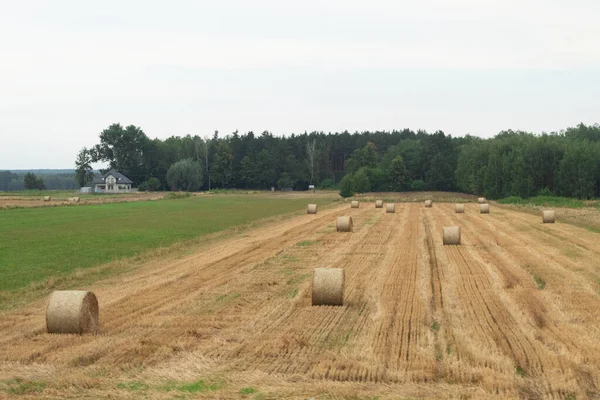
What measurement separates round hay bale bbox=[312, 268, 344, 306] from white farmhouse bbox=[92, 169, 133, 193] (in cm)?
14369

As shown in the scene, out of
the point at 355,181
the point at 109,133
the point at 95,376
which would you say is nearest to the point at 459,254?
the point at 95,376

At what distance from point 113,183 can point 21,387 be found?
151996 millimetres

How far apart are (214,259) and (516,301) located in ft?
40.0

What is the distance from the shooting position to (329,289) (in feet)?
52.5

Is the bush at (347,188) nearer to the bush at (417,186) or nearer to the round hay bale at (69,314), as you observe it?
the bush at (417,186)

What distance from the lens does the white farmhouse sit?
515ft

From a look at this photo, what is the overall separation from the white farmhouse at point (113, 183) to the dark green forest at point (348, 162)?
13.8 feet

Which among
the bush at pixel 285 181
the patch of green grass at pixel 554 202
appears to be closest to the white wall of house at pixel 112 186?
the bush at pixel 285 181

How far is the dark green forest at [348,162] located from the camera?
105 meters

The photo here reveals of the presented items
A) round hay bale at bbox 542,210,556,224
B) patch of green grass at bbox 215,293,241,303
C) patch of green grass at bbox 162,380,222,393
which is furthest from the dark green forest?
patch of green grass at bbox 162,380,222,393

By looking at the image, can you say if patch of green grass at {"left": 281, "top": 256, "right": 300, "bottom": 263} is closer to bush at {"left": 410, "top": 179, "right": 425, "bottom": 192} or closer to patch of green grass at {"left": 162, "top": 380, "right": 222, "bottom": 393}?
patch of green grass at {"left": 162, "top": 380, "right": 222, "bottom": 393}

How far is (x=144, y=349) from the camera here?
12.3 metres

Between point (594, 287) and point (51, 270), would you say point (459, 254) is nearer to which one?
point (594, 287)

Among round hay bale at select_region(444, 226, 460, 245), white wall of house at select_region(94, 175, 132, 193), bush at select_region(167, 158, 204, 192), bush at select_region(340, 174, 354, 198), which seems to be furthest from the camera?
white wall of house at select_region(94, 175, 132, 193)
